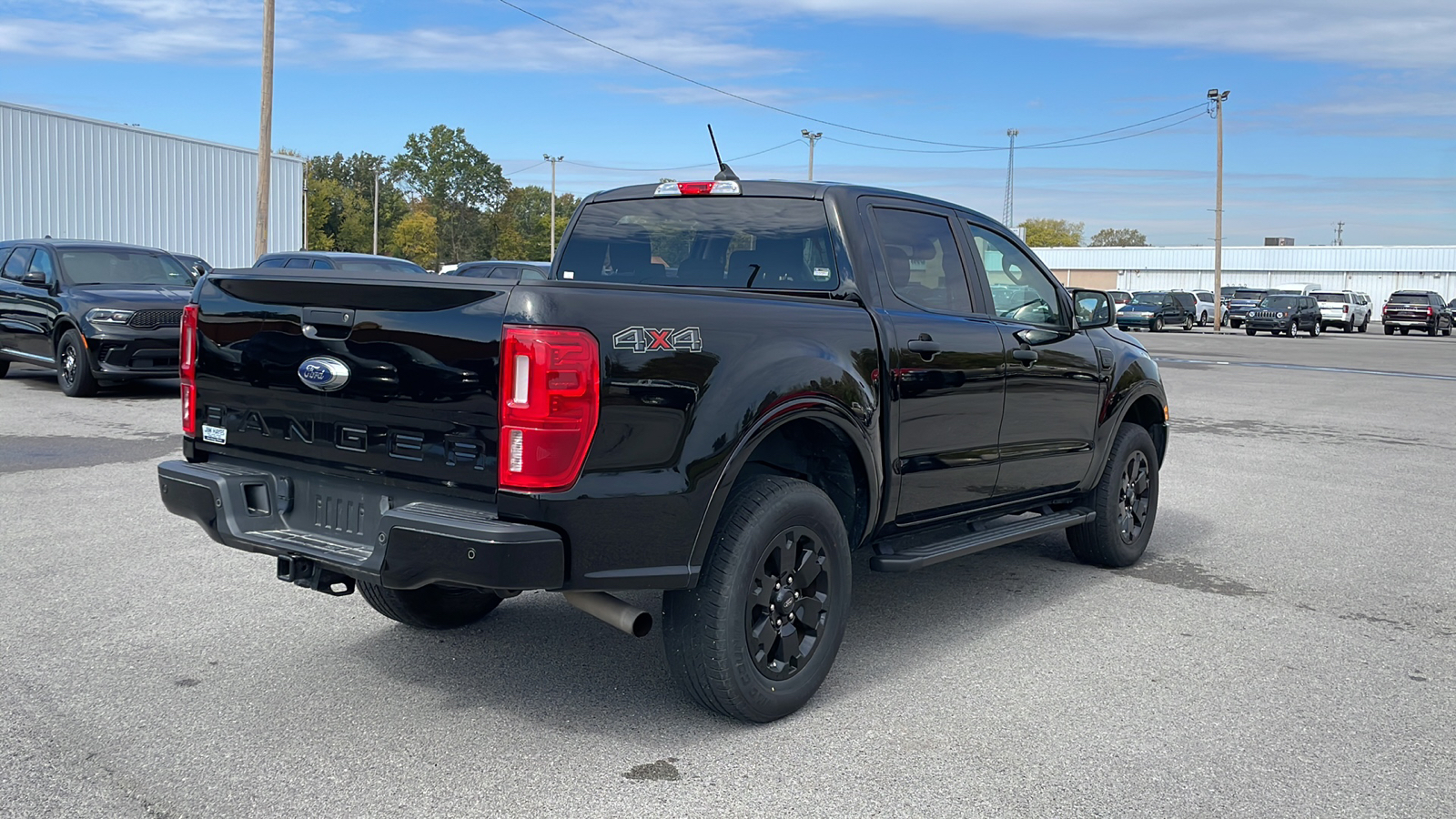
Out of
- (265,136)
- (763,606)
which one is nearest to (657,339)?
(763,606)

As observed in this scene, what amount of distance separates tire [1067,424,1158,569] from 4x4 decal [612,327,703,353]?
10.9 feet

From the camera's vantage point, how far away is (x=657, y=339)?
3.68 metres

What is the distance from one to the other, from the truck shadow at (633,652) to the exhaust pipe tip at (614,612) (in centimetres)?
40

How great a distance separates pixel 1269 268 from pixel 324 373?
10051 cm

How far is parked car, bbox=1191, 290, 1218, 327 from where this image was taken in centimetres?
5525

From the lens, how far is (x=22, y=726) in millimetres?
3902

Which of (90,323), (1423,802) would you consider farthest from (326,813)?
(90,323)

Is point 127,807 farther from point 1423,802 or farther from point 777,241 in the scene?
point 1423,802

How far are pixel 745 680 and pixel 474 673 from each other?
46.6 inches

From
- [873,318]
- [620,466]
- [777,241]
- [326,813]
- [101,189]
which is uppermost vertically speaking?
[101,189]

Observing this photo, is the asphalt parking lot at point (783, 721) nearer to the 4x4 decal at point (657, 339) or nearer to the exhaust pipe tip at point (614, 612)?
the exhaust pipe tip at point (614, 612)

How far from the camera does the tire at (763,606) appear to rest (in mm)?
3914

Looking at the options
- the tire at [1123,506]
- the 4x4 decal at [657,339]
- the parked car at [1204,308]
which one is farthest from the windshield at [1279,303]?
the 4x4 decal at [657,339]

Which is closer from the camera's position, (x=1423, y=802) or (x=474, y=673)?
(x=1423, y=802)
